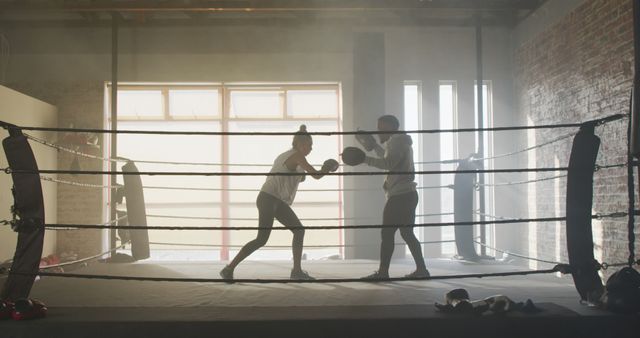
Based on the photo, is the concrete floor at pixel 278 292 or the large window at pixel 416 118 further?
the large window at pixel 416 118

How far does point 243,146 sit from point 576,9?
15.1 ft

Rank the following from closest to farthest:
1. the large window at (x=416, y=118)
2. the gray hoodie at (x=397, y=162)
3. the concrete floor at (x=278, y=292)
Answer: the concrete floor at (x=278, y=292), the gray hoodie at (x=397, y=162), the large window at (x=416, y=118)

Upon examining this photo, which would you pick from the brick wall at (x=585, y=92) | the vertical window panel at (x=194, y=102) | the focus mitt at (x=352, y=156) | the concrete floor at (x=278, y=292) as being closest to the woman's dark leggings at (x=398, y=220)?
the concrete floor at (x=278, y=292)

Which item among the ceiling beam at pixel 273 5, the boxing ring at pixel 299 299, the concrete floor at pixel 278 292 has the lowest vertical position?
the concrete floor at pixel 278 292

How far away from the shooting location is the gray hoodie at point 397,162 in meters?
3.84

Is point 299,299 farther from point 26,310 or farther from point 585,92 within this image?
point 585,92

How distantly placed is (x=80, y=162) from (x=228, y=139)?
1.95 meters

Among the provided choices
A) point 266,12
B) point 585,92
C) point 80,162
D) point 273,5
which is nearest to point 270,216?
point 273,5

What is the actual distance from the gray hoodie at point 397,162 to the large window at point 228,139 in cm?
314

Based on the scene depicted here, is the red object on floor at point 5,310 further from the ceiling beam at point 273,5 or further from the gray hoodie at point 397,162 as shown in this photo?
the ceiling beam at point 273,5

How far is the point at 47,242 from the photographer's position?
640cm

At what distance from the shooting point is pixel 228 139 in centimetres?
750

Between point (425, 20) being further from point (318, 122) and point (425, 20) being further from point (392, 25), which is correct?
point (318, 122)

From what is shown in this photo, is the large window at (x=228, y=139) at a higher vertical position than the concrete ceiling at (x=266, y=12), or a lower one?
lower
